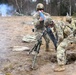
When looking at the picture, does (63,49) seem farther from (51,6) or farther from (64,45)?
(51,6)

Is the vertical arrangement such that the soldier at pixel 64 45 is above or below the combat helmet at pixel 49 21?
below

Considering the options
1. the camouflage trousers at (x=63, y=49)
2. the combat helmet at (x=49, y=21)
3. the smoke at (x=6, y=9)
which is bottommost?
the smoke at (x=6, y=9)

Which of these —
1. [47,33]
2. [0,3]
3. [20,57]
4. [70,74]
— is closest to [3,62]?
[20,57]

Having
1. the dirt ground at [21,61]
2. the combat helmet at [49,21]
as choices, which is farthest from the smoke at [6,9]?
the combat helmet at [49,21]

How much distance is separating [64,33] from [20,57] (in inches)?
79.9

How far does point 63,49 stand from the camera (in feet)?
38.0

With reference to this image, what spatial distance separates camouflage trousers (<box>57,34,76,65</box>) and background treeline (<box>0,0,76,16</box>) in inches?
794

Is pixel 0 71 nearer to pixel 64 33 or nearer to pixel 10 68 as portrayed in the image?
pixel 10 68

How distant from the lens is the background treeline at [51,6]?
3328 centimetres

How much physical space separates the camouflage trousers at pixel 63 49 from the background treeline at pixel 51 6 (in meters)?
20.2

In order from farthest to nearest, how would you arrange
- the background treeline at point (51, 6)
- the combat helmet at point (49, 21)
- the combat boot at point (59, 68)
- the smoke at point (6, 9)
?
the smoke at point (6, 9) < the background treeline at point (51, 6) < the combat helmet at point (49, 21) < the combat boot at point (59, 68)

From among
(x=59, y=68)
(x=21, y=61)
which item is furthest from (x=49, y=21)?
(x=59, y=68)

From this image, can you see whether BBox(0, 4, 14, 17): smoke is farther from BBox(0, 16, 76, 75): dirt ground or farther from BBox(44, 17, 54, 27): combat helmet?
BBox(44, 17, 54, 27): combat helmet

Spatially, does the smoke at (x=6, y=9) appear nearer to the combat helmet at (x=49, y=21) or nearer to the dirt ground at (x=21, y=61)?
the dirt ground at (x=21, y=61)
